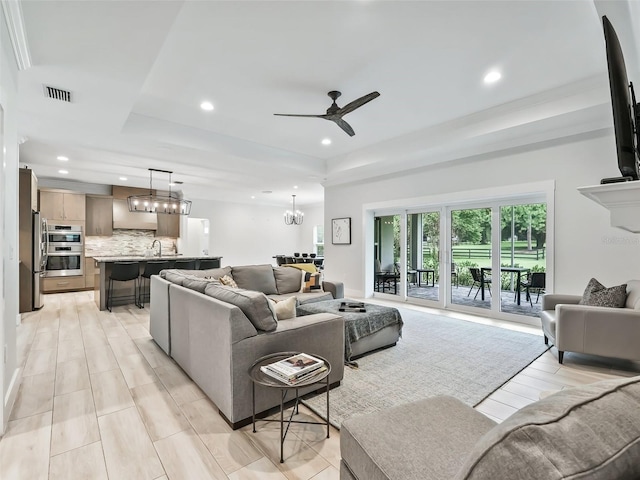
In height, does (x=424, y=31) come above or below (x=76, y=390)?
above

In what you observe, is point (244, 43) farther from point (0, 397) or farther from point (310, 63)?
point (0, 397)

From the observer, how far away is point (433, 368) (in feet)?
10.2

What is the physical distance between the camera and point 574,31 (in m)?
2.73

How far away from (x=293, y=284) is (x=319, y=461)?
3.41 m

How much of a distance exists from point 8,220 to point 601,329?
17.3 feet

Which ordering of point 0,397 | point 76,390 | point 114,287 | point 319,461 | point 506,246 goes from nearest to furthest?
point 319,461 → point 0,397 → point 76,390 → point 506,246 → point 114,287

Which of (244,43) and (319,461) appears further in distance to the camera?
(244,43)

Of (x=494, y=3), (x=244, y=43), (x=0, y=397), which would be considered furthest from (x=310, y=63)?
(x=0, y=397)

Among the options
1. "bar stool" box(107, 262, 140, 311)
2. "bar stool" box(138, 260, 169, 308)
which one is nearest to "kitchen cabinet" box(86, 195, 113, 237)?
"bar stool" box(138, 260, 169, 308)

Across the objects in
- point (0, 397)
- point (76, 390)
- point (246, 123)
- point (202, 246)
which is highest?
point (246, 123)

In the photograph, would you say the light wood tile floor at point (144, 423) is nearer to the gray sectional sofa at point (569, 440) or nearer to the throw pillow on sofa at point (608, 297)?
the throw pillow on sofa at point (608, 297)

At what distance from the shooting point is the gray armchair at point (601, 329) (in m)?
2.89

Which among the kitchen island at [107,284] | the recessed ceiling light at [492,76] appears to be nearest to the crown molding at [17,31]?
the kitchen island at [107,284]

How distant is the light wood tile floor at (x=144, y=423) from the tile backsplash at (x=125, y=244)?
512 cm
